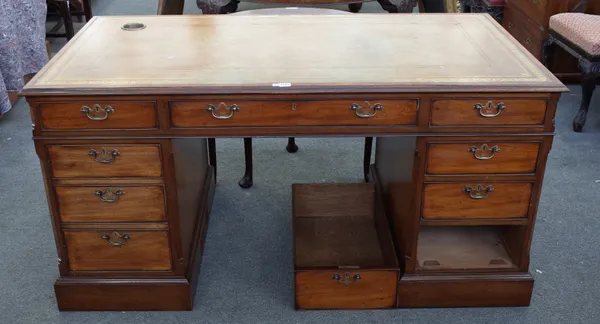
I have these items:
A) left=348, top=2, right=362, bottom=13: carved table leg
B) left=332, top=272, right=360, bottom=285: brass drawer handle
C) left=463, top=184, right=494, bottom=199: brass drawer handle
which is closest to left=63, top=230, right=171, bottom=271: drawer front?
left=332, top=272, right=360, bottom=285: brass drawer handle

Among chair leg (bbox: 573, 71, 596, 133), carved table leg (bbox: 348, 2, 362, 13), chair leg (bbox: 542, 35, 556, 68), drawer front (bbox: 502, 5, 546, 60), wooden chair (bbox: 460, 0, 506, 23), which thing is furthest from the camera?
carved table leg (bbox: 348, 2, 362, 13)

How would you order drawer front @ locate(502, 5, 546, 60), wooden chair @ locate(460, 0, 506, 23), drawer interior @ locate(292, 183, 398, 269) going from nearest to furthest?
drawer interior @ locate(292, 183, 398, 269), drawer front @ locate(502, 5, 546, 60), wooden chair @ locate(460, 0, 506, 23)

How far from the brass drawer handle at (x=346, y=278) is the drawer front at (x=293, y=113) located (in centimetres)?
51

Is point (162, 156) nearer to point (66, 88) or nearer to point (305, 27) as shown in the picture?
point (66, 88)

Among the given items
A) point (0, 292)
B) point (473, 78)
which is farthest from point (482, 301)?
point (0, 292)

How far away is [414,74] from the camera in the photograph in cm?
181

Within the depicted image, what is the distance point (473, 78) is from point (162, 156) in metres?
0.90

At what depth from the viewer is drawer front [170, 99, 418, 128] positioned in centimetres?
176

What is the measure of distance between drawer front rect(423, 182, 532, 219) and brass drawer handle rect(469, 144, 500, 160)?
0.09 m

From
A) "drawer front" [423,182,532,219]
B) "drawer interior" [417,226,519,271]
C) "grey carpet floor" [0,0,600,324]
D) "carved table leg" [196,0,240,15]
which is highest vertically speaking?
"carved table leg" [196,0,240,15]

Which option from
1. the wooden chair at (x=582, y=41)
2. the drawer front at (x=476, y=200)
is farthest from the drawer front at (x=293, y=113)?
the wooden chair at (x=582, y=41)

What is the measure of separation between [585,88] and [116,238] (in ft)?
8.08

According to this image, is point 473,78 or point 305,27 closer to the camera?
point 473,78

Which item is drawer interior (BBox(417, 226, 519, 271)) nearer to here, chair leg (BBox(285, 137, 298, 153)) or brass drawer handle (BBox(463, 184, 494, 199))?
brass drawer handle (BBox(463, 184, 494, 199))
